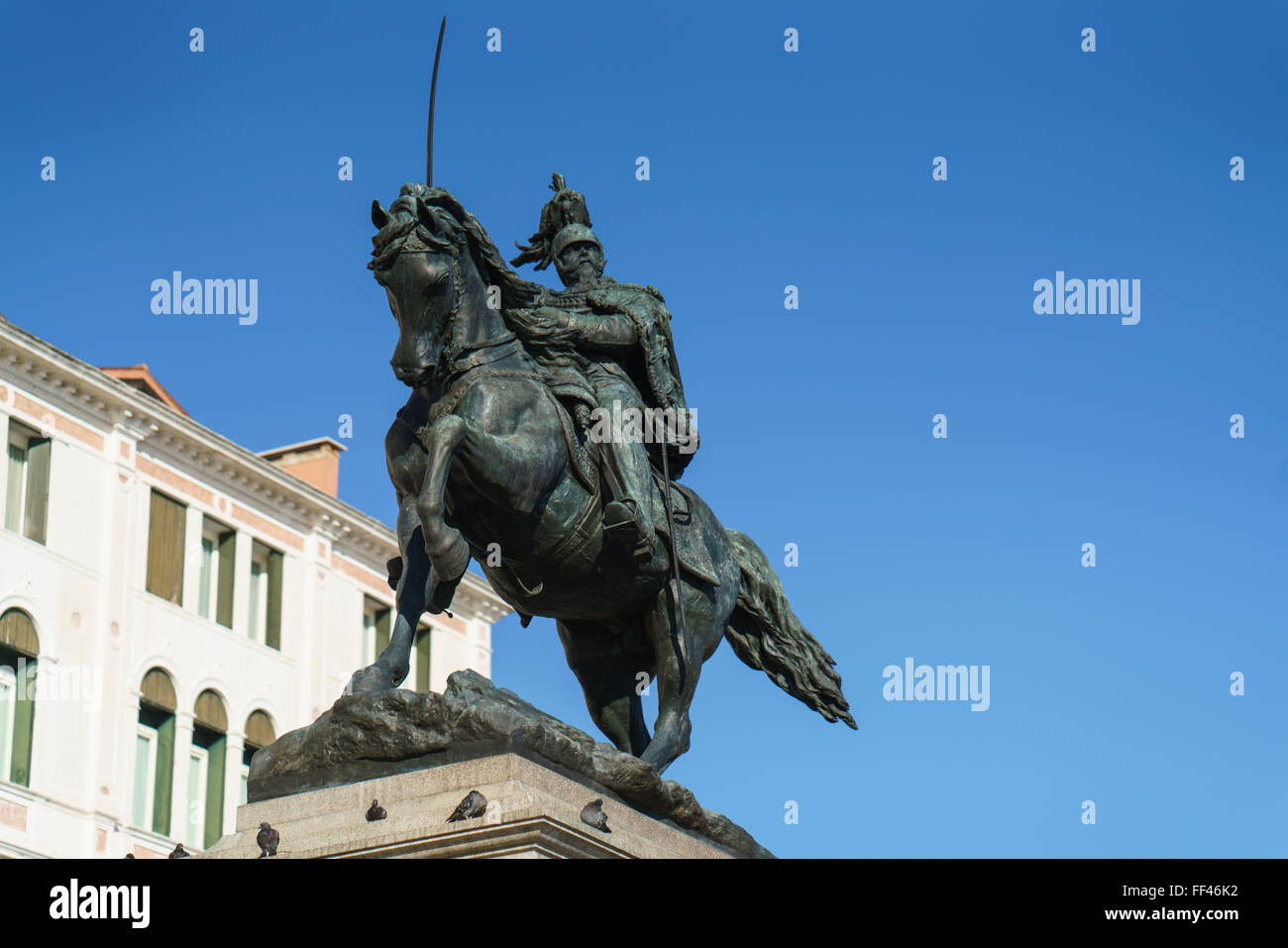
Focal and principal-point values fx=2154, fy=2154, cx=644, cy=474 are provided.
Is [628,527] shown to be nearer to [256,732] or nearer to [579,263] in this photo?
[579,263]


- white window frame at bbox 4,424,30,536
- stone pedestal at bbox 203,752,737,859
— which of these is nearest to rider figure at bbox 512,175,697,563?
stone pedestal at bbox 203,752,737,859

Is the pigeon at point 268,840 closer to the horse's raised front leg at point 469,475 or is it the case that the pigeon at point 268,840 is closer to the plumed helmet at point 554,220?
the horse's raised front leg at point 469,475

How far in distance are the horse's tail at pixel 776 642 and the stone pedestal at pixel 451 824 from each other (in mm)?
2594

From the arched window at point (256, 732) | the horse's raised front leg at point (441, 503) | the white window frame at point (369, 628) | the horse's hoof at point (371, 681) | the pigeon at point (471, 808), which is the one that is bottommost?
the pigeon at point (471, 808)

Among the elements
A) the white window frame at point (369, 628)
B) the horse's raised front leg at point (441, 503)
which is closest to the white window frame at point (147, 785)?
the white window frame at point (369, 628)

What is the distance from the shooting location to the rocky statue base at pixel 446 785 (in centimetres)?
891

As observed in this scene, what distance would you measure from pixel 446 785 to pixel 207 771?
1281 inches

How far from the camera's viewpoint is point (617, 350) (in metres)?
11.5

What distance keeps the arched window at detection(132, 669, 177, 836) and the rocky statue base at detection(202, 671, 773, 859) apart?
30.2m

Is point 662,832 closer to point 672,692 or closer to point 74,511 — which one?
point 672,692

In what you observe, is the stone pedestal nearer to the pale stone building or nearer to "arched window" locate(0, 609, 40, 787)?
the pale stone building

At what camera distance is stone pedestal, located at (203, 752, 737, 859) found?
886 centimetres

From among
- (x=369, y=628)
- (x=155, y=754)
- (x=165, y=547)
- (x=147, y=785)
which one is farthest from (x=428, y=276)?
(x=369, y=628)
